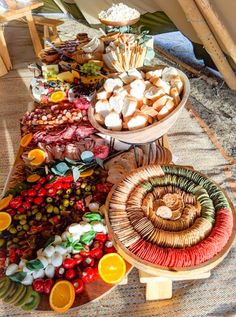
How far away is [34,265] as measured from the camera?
941 millimetres

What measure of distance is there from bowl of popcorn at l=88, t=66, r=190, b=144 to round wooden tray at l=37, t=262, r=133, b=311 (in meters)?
0.45

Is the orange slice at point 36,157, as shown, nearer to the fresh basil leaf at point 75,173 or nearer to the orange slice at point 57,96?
the fresh basil leaf at point 75,173

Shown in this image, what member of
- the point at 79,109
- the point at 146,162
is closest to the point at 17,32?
the point at 79,109

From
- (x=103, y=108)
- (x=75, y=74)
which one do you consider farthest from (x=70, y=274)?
(x=75, y=74)

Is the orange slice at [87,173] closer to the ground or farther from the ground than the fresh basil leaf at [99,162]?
closer to the ground

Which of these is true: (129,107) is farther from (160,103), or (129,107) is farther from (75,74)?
(75,74)

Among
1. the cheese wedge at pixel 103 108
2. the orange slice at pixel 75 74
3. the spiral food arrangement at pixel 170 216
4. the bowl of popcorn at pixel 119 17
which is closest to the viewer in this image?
the spiral food arrangement at pixel 170 216

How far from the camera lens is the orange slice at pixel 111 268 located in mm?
957

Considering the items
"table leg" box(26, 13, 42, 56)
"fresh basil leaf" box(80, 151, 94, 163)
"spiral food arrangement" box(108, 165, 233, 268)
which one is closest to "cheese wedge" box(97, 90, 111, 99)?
"fresh basil leaf" box(80, 151, 94, 163)

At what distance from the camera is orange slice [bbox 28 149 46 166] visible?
1305mm

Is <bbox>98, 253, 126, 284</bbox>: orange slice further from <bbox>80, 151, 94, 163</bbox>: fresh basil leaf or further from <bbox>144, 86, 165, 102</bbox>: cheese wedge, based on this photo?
<bbox>144, 86, 165, 102</bbox>: cheese wedge

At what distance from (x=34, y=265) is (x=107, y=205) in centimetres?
29

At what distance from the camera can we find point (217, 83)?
283 cm

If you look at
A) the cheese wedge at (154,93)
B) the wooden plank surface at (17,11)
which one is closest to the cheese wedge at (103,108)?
the cheese wedge at (154,93)
